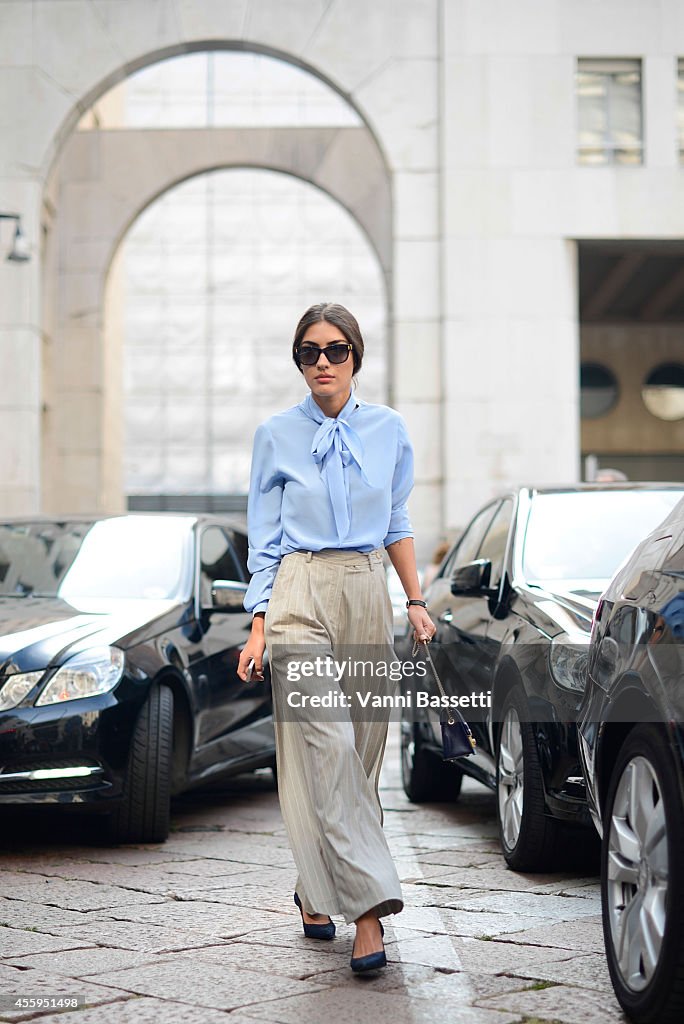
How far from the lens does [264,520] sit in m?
4.51

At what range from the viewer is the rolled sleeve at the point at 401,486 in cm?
464

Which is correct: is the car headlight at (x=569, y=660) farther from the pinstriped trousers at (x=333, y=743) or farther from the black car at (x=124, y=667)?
the black car at (x=124, y=667)

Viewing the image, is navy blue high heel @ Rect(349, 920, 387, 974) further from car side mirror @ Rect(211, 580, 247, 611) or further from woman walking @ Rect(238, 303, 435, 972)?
car side mirror @ Rect(211, 580, 247, 611)

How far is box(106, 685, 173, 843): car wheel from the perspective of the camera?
6.49 meters

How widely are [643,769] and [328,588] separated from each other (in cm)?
122

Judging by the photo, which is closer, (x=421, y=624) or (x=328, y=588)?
(x=328, y=588)

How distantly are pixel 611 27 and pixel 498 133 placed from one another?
6.95 feet

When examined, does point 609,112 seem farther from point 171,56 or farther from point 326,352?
point 326,352

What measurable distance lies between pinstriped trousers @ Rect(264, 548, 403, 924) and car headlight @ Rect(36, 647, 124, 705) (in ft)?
6.95

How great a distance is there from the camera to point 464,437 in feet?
62.6

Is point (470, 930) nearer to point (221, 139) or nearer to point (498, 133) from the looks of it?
point (498, 133)

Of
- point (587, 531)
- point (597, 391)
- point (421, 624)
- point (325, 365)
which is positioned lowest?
point (421, 624)

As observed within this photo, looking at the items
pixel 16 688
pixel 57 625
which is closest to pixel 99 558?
pixel 57 625

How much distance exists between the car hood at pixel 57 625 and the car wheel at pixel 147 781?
0.37 m
